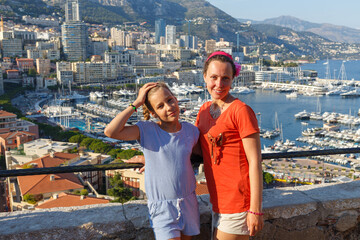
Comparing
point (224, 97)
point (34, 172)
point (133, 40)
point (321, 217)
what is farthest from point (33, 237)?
point (133, 40)

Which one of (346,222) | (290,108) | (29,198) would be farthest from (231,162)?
(290,108)

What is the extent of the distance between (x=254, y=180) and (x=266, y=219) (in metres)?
0.31

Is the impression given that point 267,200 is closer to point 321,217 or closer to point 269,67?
point 321,217

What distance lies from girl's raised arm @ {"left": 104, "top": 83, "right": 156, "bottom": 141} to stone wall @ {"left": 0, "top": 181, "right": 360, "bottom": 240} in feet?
0.79

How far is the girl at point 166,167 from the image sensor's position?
95 centimetres

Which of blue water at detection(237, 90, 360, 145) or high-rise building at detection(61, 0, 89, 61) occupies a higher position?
high-rise building at detection(61, 0, 89, 61)

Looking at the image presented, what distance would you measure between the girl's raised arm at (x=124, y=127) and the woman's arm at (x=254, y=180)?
27 centimetres

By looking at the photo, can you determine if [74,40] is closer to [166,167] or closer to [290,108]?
[290,108]

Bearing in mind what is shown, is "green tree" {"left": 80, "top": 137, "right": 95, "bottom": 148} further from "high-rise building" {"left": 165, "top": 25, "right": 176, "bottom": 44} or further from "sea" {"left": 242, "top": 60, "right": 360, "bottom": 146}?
"high-rise building" {"left": 165, "top": 25, "right": 176, "bottom": 44}

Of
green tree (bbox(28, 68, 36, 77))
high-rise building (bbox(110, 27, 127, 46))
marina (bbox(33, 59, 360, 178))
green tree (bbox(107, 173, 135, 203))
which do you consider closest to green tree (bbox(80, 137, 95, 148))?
marina (bbox(33, 59, 360, 178))

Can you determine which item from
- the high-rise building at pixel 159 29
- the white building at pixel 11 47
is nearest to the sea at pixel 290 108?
the white building at pixel 11 47

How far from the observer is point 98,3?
83.0 meters

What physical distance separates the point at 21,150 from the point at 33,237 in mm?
10927

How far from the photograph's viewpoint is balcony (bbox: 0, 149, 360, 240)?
1.02 m
